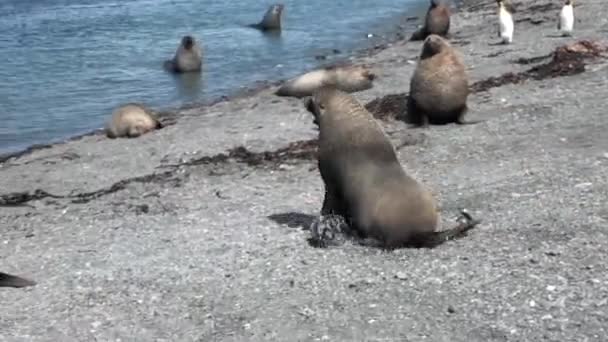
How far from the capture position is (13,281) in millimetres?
6418

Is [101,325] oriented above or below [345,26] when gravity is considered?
above

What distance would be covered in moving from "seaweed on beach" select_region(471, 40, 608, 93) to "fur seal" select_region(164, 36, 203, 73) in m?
5.72

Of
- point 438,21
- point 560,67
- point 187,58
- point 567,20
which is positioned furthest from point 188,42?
point 560,67

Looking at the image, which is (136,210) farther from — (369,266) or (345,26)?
(345,26)

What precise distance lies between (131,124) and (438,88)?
3.85 meters

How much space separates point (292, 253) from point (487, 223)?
119 centimetres

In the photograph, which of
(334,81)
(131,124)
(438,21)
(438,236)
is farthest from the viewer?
(438,21)

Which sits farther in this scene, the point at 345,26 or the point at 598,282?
the point at 345,26

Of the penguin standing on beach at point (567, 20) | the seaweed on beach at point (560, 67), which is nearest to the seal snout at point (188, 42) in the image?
the penguin standing on beach at point (567, 20)

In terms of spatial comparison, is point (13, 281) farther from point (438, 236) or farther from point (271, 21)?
point (271, 21)

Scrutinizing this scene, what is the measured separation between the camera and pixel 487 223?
21.4 ft

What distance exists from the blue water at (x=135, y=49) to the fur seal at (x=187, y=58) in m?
0.18

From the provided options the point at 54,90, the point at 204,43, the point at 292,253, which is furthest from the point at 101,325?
the point at 204,43

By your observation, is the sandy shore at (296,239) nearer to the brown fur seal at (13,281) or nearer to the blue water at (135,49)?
the brown fur seal at (13,281)
